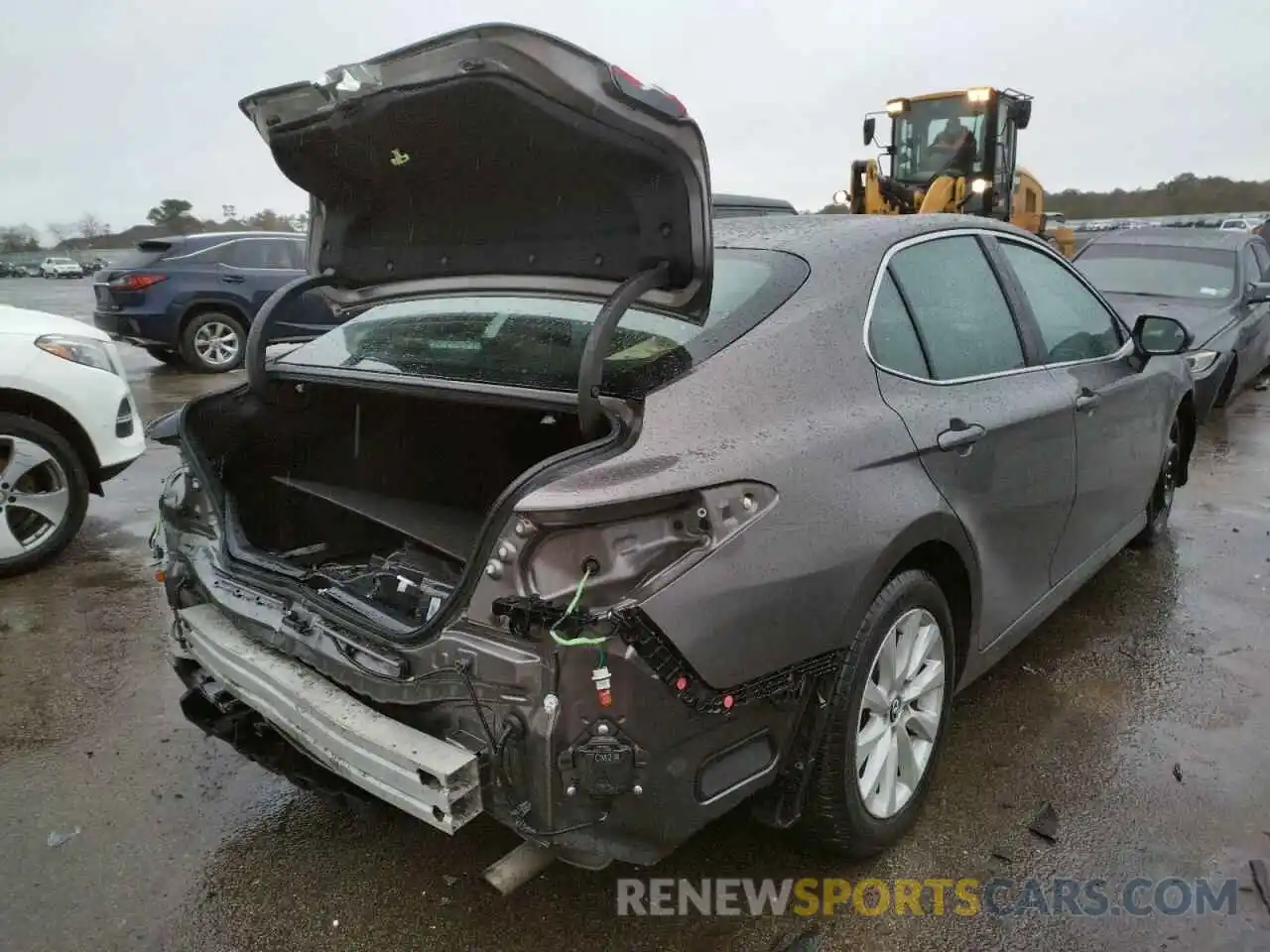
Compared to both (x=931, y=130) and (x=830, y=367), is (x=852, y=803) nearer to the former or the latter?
(x=830, y=367)

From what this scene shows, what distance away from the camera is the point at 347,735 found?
1972mm

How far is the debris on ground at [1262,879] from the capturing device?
7.68 feet

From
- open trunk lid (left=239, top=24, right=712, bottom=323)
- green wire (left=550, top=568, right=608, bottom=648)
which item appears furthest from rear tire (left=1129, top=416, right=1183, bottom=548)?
green wire (left=550, top=568, right=608, bottom=648)

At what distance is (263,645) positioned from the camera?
2330 millimetres

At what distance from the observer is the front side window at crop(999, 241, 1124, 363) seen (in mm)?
3320

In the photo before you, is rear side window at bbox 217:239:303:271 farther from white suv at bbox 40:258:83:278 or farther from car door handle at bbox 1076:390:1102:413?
white suv at bbox 40:258:83:278

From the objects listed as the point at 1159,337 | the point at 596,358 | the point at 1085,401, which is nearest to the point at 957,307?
the point at 1085,401

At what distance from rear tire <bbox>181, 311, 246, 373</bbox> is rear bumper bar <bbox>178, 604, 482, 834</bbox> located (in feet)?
31.7

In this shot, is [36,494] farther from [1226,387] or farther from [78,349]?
[1226,387]

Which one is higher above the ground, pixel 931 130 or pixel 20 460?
pixel 931 130

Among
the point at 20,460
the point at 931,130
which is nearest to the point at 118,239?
the point at 931,130

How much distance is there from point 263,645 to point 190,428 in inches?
35.9

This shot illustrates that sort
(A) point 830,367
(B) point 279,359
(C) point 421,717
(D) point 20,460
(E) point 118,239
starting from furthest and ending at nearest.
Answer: (E) point 118,239 → (D) point 20,460 → (B) point 279,359 → (A) point 830,367 → (C) point 421,717

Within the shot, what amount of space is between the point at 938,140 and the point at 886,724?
12502 mm
